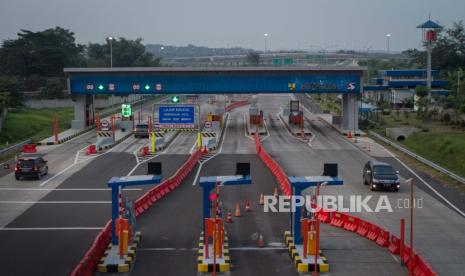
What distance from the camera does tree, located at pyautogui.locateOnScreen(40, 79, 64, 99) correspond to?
330 feet

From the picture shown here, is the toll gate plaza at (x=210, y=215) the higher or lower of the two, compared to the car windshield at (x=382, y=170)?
lower

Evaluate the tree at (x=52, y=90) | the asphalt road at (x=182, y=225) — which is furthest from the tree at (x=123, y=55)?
the asphalt road at (x=182, y=225)

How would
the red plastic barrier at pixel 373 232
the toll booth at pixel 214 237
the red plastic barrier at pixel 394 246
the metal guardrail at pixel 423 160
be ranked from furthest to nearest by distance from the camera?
the metal guardrail at pixel 423 160, the red plastic barrier at pixel 373 232, the red plastic barrier at pixel 394 246, the toll booth at pixel 214 237

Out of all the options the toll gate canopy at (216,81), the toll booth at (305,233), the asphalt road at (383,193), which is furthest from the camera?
the toll gate canopy at (216,81)

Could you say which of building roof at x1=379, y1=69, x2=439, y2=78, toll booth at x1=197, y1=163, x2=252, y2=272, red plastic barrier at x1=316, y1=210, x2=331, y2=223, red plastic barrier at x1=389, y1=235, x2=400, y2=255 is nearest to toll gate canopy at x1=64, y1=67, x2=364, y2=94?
red plastic barrier at x1=316, y1=210, x2=331, y2=223

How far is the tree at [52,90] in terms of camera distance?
100 metres

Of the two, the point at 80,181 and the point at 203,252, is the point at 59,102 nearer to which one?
the point at 80,181

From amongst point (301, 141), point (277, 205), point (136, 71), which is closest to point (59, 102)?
point (136, 71)

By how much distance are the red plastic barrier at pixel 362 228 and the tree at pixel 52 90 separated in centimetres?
8070

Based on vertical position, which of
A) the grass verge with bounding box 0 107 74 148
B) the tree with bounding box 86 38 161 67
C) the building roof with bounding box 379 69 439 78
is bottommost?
the grass verge with bounding box 0 107 74 148

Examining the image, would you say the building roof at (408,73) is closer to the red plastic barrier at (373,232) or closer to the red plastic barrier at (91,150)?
the red plastic barrier at (91,150)

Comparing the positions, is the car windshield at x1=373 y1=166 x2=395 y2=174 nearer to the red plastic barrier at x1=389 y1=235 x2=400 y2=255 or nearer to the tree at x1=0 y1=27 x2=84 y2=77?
the red plastic barrier at x1=389 y1=235 x2=400 y2=255

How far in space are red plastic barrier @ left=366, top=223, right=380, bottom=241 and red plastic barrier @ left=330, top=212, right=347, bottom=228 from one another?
1.98 m

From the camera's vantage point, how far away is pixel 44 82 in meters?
110
